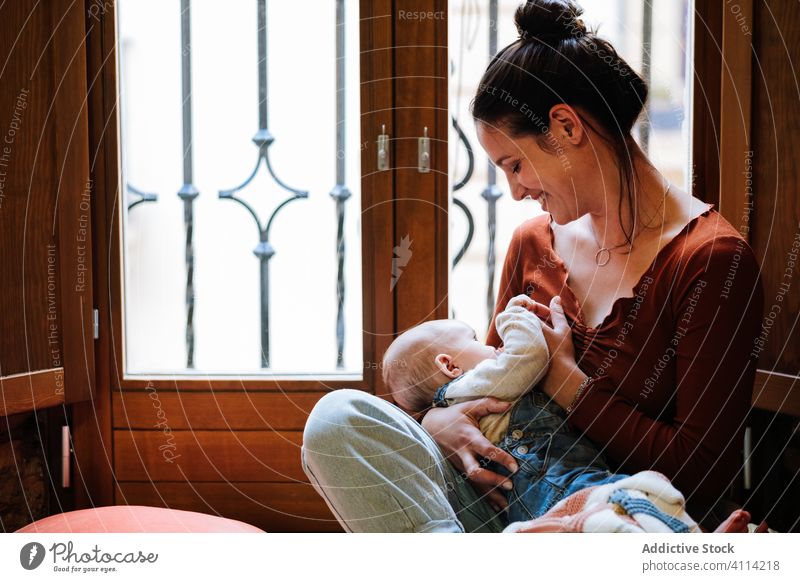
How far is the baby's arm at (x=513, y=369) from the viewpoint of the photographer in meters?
0.66

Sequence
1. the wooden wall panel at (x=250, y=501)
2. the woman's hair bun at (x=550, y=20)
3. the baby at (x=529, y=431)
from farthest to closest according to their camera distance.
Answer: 1. the wooden wall panel at (x=250, y=501)
2. the woman's hair bun at (x=550, y=20)
3. the baby at (x=529, y=431)

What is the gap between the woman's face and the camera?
0.68 m

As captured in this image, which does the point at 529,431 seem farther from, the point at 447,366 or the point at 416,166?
the point at 416,166

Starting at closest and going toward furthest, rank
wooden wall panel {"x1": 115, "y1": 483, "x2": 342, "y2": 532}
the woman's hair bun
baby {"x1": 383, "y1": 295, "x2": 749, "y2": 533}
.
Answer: baby {"x1": 383, "y1": 295, "x2": 749, "y2": 533}, the woman's hair bun, wooden wall panel {"x1": 115, "y1": 483, "x2": 342, "y2": 532}

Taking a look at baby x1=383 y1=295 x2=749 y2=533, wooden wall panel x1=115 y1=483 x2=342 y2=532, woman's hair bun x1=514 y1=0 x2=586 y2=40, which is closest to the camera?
baby x1=383 y1=295 x2=749 y2=533

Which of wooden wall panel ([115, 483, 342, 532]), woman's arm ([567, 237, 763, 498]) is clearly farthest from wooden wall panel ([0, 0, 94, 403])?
woman's arm ([567, 237, 763, 498])

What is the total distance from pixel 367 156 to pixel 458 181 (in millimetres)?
101

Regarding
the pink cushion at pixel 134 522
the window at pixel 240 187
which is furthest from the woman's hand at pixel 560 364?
the pink cushion at pixel 134 522

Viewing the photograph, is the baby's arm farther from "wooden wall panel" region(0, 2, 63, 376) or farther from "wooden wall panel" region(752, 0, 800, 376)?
"wooden wall panel" region(0, 2, 63, 376)

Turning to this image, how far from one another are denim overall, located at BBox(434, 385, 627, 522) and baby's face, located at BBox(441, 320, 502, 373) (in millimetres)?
59

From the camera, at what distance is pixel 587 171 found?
684 mm

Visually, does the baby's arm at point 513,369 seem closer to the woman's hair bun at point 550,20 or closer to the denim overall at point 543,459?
the denim overall at point 543,459
